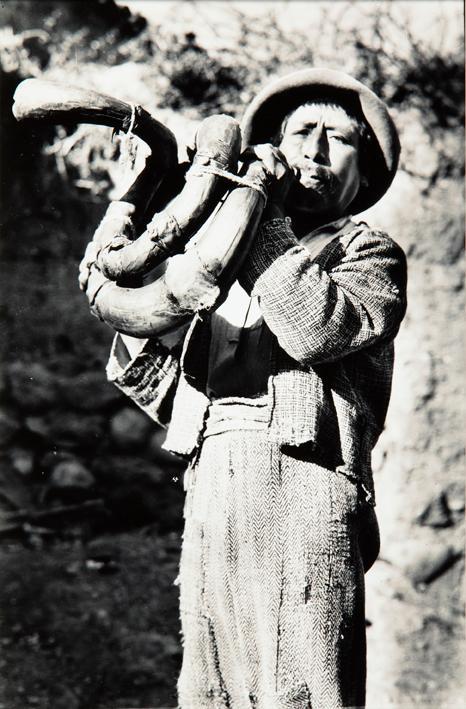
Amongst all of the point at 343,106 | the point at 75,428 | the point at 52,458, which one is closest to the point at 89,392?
the point at 75,428

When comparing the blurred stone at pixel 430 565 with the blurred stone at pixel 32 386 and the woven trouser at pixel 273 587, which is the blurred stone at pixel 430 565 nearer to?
the blurred stone at pixel 32 386

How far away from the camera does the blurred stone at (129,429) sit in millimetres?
4145

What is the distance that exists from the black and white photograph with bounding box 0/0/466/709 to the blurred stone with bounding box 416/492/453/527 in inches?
0.4

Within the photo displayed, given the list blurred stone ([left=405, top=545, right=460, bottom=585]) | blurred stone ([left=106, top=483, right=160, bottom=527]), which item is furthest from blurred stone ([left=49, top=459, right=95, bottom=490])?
blurred stone ([left=405, top=545, right=460, bottom=585])

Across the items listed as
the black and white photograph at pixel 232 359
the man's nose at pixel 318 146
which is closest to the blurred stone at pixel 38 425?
the black and white photograph at pixel 232 359

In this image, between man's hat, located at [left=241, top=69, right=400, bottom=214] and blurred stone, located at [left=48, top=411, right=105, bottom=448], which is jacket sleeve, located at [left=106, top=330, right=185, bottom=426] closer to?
man's hat, located at [left=241, top=69, right=400, bottom=214]

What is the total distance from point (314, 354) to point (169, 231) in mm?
321

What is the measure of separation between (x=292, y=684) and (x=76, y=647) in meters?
1.92

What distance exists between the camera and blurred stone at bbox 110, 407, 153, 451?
4.14 m

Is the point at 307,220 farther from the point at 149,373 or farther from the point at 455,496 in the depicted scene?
the point at 455,496

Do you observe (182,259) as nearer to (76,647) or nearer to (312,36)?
(76,647)

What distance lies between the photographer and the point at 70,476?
13.1 ft

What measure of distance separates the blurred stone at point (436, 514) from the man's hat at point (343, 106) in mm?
1877

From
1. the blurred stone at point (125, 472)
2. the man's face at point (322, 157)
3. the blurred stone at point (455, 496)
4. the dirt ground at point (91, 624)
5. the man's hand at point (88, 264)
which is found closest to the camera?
the man's hand at point (88, 264)
